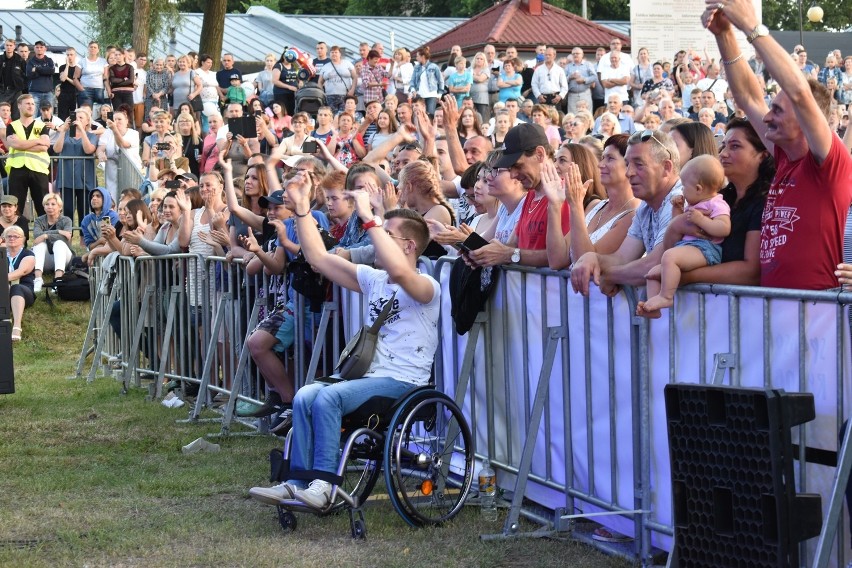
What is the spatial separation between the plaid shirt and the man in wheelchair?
17207 mm

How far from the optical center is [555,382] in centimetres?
640

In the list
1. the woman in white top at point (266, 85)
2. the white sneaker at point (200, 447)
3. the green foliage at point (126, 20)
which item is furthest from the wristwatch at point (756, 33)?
the green foliage at point (126, 20)

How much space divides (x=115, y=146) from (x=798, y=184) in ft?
56.0

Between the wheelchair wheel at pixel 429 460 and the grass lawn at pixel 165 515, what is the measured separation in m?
0.12

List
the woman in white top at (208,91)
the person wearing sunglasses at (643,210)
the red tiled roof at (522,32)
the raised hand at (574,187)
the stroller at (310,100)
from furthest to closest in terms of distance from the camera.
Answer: the red tiled roof at (522,32) → the woman in white top at (208,91) → the stroller at (310,100) → the raised hand at (574,187) → the person wearing sunglasses at (643,210)

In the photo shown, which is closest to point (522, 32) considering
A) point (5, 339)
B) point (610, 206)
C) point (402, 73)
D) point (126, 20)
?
point (126, 20)

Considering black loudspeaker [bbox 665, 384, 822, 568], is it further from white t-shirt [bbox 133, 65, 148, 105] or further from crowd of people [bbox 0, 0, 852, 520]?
white t-shirt [bbox 133, 65, 148, 105]

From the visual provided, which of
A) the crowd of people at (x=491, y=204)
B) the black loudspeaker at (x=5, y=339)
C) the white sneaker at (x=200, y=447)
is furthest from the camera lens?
the black loudspeaker at (x=5, y=339)

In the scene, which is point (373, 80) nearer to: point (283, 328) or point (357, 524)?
point (283, 328)

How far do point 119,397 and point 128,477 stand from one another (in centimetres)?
408

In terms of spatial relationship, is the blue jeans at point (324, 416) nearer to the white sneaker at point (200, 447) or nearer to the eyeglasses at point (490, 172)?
the eyeglasses at point (490, 172)

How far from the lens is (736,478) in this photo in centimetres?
452

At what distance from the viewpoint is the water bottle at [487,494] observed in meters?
6.59

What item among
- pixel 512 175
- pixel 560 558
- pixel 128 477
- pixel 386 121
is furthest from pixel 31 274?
pixel 560 558
